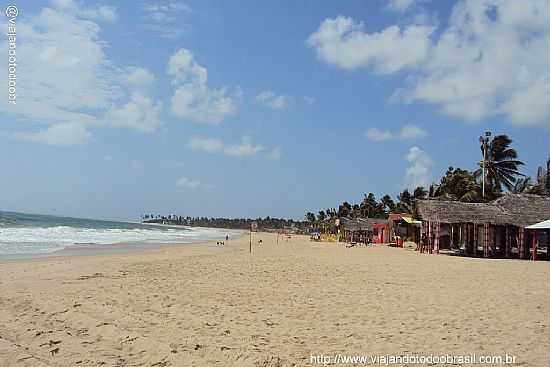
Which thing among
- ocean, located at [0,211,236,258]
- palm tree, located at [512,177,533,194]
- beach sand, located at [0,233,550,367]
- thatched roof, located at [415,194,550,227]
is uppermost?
palm tree, located at [512,177,533,194]

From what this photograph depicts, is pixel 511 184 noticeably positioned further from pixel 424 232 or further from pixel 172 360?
pixel 172 360

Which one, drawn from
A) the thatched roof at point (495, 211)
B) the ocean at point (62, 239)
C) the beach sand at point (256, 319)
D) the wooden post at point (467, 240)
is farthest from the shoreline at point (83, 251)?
the wooden post at point (467, 240)

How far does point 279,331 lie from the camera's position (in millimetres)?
6414

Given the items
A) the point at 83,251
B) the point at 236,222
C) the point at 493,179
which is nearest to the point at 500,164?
the point at 493,179

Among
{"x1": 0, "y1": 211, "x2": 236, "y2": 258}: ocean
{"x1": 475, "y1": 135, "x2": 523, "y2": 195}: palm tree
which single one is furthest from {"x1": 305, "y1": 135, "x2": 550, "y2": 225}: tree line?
{"x1": 0, "y1": 211, "x2": 236, "y2": 258}: ocean

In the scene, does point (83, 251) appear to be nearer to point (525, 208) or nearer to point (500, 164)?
point (525, 208)

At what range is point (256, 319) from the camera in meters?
7.12

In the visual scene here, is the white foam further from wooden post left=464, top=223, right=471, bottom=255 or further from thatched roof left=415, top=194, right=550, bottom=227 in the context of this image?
wooden post left=464, top=223, right=471, bottom=255

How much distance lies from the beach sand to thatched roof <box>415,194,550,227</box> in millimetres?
11533

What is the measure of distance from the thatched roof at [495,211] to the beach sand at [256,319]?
37.8 feet

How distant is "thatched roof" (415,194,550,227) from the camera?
23.0m

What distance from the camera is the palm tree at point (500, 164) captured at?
37188mm

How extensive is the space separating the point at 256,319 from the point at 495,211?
66.6 feet

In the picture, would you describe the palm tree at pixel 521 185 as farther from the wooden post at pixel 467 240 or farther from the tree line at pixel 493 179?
the wooden post at pixel 467 240
